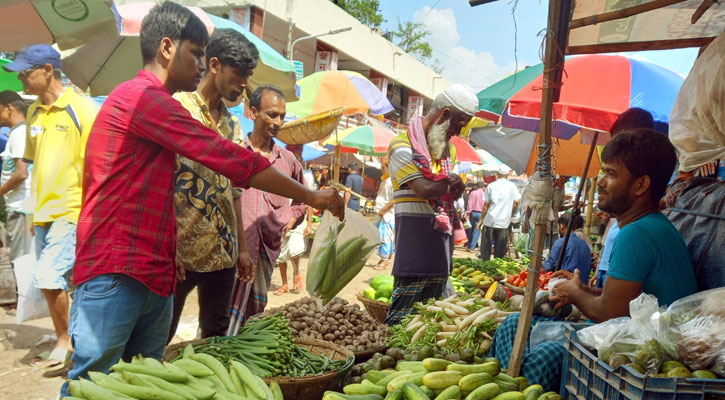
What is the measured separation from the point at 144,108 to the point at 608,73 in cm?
479

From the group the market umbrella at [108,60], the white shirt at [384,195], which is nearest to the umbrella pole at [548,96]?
the market umbrella at [108,60]

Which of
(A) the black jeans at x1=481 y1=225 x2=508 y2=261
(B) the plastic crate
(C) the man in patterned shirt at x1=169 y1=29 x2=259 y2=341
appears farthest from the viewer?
(A) the black jeans at x1=481 y1=225 x2=508 y2=261

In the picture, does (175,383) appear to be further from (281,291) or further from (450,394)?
(281,291)

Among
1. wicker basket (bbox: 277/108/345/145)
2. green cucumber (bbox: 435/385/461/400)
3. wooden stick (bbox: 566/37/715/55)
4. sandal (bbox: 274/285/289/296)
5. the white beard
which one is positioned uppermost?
wooden stick (bbox: 566/37/715/55)

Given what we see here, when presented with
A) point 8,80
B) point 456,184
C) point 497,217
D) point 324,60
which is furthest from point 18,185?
point 324,60

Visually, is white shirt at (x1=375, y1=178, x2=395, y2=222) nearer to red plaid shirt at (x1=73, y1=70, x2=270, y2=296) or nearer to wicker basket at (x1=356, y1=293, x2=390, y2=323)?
wicker basket at (x1=356, y1=293, x2=390, y2=323)

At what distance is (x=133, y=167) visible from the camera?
217cm

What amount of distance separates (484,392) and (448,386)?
20 cm

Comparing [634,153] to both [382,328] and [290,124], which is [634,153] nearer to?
[382,328]

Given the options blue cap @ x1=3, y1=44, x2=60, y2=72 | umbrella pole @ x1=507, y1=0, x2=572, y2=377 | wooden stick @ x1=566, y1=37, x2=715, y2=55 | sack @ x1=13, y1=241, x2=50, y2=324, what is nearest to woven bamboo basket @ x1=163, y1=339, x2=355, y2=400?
umbrella pole @ x1=507, y1=0, x2=572, y2=377

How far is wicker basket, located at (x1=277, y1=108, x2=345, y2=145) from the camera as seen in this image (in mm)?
6738

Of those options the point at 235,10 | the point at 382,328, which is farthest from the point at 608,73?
the point at 235,10

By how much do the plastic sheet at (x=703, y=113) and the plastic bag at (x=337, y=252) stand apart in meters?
1.85

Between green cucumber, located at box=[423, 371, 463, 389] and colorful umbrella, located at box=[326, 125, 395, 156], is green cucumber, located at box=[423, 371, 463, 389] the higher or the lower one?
the lower one
